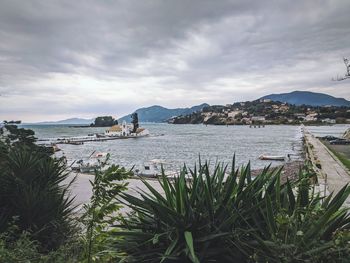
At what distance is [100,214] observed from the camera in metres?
3.05

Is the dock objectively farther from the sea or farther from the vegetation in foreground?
the vegetation in foreground

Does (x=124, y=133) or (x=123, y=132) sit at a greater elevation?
(x=123, y=132)

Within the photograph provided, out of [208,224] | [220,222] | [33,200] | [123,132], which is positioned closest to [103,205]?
[208,224]

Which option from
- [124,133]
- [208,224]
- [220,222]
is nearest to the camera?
[208,224]

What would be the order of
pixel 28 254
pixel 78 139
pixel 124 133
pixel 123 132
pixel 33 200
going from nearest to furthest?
pixel 28 254 → pixel 33 200 → pixel 78 139 → pixel 124 133 → pixel 123 132

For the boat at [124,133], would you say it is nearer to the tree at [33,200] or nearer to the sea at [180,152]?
the sea at [180,152]

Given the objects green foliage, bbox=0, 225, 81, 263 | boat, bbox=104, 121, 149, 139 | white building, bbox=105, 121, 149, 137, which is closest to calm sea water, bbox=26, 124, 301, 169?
green foliage, bbox=0, 225, 81, 263

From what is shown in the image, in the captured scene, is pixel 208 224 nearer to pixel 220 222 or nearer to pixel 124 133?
pixel 220 222

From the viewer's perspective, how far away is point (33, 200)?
4.88 m

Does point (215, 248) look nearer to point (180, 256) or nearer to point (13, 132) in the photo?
point (180, 256)

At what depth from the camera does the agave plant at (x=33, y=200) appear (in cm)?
488

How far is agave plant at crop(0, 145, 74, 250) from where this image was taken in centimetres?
488

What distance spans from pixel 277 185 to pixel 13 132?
25.6ft

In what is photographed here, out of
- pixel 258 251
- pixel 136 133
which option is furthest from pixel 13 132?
pixel 136 133
